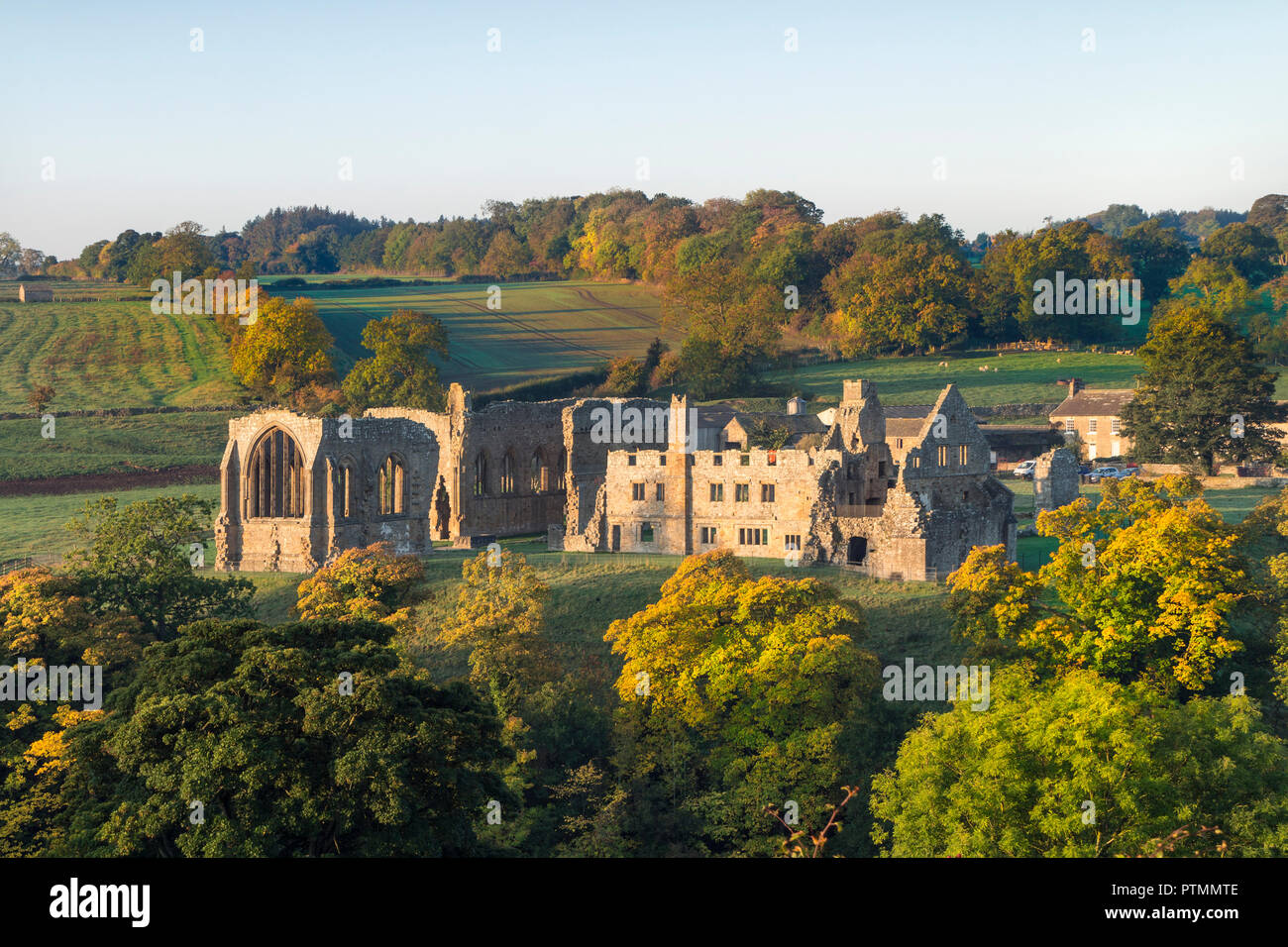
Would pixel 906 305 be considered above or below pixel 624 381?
above

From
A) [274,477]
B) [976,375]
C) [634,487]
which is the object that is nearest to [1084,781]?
[634,487]

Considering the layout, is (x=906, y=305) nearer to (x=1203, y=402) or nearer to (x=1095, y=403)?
(x=1095, y=403)

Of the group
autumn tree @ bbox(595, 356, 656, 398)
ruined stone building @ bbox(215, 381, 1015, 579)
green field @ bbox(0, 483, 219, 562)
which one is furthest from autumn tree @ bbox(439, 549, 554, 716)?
autumn tree @ bbox(595, 356, 656, 398)

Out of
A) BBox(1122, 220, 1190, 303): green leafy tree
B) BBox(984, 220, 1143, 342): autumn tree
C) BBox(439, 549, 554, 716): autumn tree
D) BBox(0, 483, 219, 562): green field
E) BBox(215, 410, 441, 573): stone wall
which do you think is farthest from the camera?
BBox(1122, 220, 1190, 303): green leafy tree

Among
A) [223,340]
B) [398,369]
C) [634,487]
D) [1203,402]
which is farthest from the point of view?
[223,340]

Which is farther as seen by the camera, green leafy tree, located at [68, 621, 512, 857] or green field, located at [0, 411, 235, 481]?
green field, located at [0, 411, 235, 481]

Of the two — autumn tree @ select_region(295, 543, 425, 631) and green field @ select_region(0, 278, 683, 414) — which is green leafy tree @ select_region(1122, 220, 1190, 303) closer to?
green field @ select_region(0, 278, 683, 414)
